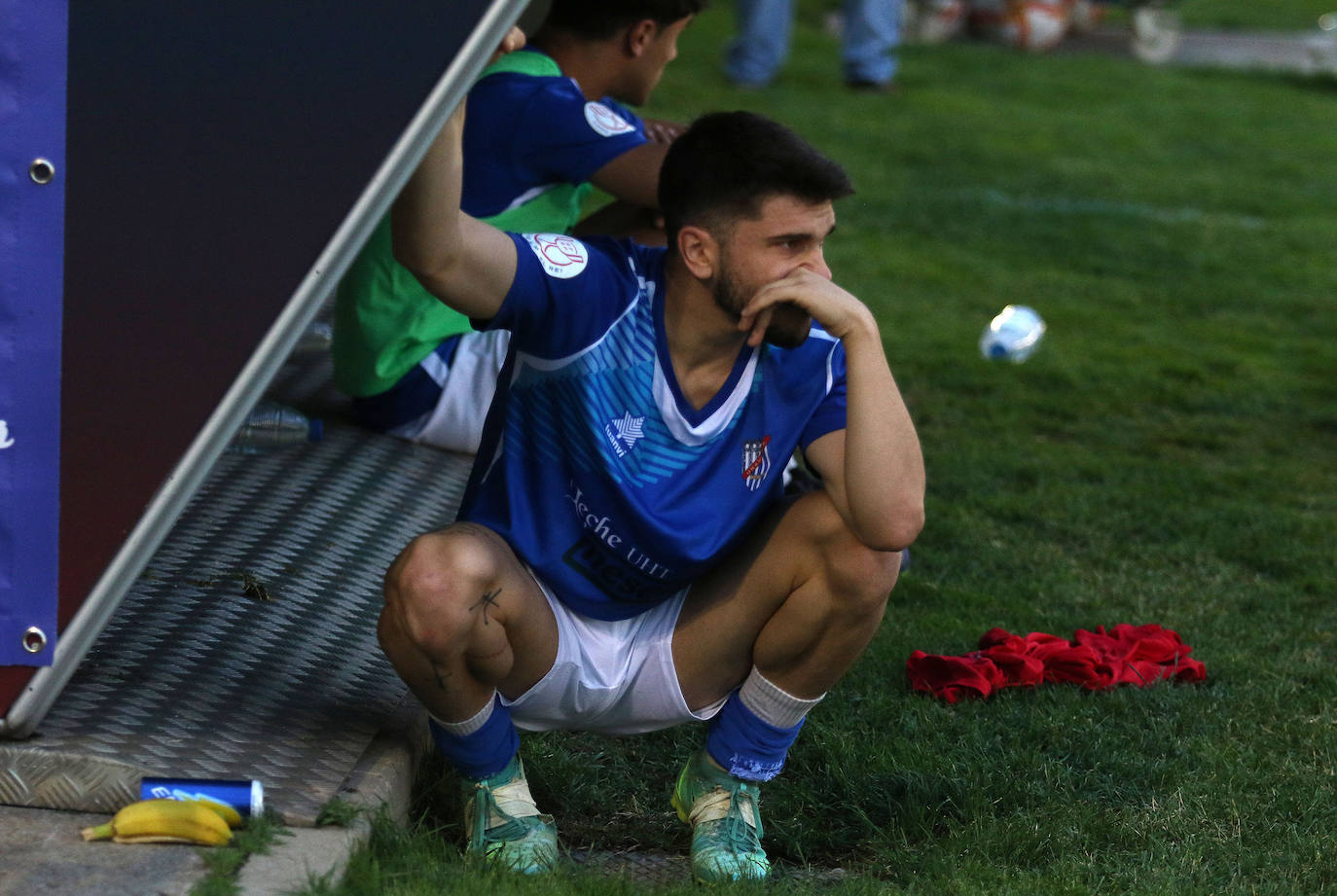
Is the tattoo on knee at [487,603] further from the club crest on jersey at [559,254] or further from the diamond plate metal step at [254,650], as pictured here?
the club crest on jersey at [559,254]

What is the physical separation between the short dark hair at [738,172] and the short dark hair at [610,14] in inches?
52.3

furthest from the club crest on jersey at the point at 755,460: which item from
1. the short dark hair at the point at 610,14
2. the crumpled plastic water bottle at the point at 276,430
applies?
the crumpled plastic water bottle at the point at 276,430

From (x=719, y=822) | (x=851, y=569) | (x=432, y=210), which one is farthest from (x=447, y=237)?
(x=719, y=822)

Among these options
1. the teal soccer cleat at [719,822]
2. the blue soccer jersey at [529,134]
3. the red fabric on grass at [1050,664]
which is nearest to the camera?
the teal soccer cleat at [719,822]

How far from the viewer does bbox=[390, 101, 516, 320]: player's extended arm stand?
2.47 meters

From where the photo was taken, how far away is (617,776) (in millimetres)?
3119

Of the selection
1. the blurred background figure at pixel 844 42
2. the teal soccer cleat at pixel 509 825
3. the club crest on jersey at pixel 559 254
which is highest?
the club crest on jersey at pixel 559 254

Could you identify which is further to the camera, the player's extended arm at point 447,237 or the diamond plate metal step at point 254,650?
the diamond plate metal step at point 254,650

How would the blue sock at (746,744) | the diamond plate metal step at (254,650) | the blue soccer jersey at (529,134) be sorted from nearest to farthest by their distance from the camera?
the diamond plate metal step at (254,650)
the blue sock at (746,744)
the blue soccer jersey at (529,134)

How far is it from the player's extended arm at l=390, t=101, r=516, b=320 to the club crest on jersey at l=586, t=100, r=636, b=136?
1.51 meters

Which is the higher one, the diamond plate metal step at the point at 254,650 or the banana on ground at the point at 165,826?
the banana on ground at the point at 165,826

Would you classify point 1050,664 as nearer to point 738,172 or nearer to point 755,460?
point 755,460

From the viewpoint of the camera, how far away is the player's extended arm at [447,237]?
2475 millimetres

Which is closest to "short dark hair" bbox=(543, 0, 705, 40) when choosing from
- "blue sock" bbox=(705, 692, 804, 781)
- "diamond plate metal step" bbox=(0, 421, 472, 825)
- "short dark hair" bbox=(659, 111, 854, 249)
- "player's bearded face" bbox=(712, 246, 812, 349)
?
"diamond plate metal step" bbox=(0, 421, 472, 825)
